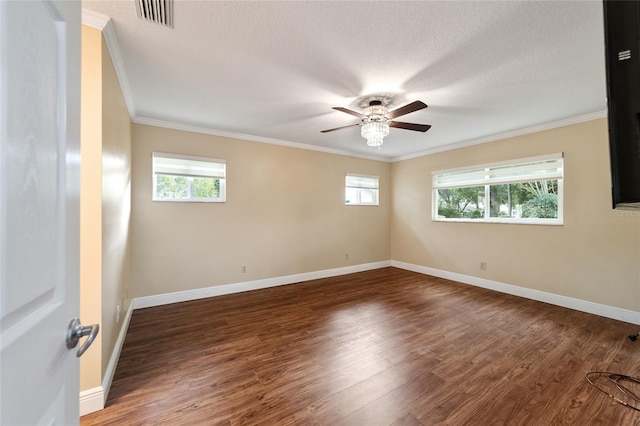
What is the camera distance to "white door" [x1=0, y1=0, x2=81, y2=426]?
0.45 meters

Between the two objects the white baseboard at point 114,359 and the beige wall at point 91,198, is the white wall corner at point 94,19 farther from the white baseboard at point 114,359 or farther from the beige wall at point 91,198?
the white baseboard at point 114,359

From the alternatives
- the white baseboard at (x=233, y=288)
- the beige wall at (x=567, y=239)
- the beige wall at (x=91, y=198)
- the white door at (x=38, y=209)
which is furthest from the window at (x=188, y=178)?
the beige wall at (x=567, y=239)

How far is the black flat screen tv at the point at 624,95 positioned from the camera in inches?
22.7

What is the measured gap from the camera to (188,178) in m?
3.71

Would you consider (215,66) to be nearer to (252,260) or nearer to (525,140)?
(252,260)

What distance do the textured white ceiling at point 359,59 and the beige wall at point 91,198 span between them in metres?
0.31

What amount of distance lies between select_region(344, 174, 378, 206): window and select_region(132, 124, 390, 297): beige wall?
142mm

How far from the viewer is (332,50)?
1.96 meters

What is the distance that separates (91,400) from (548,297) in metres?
5.21

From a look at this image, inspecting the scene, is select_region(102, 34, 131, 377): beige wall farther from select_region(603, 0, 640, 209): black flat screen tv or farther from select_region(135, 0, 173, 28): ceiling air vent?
select_region(603, 0, 640, 209): black flat screen tv

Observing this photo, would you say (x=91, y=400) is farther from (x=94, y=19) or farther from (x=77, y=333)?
(x=94, y=19)

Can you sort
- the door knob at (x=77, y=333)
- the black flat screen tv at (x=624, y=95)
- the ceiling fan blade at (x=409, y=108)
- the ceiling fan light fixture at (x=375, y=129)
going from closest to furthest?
the black flat screen tv at (x=624, y=95) < the door knob at (x=77, y=333) < the ceiling fan blade at (x=409, y=108) < the ceiling fan light fixture at (x=375, y=129)

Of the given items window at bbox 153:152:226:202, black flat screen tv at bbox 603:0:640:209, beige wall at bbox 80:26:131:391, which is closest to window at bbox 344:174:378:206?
window at bbox 153:152:226:202

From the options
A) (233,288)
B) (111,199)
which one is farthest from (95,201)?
(233,288)
